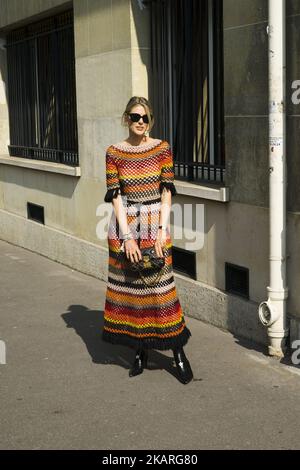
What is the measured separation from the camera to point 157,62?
27.2ft

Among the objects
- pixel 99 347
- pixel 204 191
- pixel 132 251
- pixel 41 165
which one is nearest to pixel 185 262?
pixel 204 191

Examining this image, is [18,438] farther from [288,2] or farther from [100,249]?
[100,249]

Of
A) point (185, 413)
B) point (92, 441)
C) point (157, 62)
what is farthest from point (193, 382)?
point (157, 62)

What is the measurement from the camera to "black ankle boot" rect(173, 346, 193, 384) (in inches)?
228

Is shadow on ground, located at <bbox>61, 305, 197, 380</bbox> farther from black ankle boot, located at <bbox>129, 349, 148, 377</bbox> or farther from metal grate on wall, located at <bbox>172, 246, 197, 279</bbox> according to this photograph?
metal grate on wall, located at <bbox>172, 246, 197, 279</bbox>

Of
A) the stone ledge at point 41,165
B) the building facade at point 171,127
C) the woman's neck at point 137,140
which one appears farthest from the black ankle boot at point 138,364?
the stone ledge at point 41,165

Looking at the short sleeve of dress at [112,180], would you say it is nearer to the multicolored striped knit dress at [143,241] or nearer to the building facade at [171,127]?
the multicolored striped knit dress at [143,241]

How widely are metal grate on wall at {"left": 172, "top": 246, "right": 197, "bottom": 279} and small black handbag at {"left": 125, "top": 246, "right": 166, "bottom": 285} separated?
5.98 ft

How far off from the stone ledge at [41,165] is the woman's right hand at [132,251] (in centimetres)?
422

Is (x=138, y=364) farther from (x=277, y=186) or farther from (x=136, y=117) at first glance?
(x=136, y=117)

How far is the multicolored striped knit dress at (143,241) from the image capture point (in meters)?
5.73

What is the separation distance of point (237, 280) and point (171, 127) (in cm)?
205
